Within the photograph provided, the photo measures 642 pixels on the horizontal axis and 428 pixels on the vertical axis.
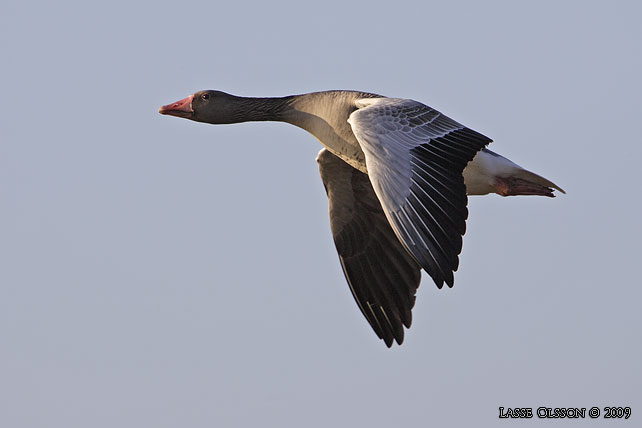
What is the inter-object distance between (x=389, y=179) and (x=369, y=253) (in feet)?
13.7

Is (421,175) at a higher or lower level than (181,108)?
lower

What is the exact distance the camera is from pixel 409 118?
11.9 m

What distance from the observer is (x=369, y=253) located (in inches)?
577

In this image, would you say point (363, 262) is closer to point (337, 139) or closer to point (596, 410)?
point (337, 139)

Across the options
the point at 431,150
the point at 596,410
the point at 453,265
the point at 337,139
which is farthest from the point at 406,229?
the point at 596,410

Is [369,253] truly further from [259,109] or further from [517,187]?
[259,109]

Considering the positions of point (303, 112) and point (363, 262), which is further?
point (363, 262)

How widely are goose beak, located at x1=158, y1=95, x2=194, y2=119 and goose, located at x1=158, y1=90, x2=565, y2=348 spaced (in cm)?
2

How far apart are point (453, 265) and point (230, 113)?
16.2ft

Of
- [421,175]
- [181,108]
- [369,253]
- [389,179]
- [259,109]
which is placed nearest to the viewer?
[389,179]

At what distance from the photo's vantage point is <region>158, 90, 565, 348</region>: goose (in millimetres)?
10430

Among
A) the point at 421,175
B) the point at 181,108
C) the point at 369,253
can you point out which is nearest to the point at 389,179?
the point at 421,175

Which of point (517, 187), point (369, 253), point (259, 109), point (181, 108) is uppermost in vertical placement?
point (181, 108)

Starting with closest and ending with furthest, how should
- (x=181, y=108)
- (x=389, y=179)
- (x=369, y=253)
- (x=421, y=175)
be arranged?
(x=389, y=179)
(x=421, y=175)
(x=181, y=108)
(x=369, y=253)
